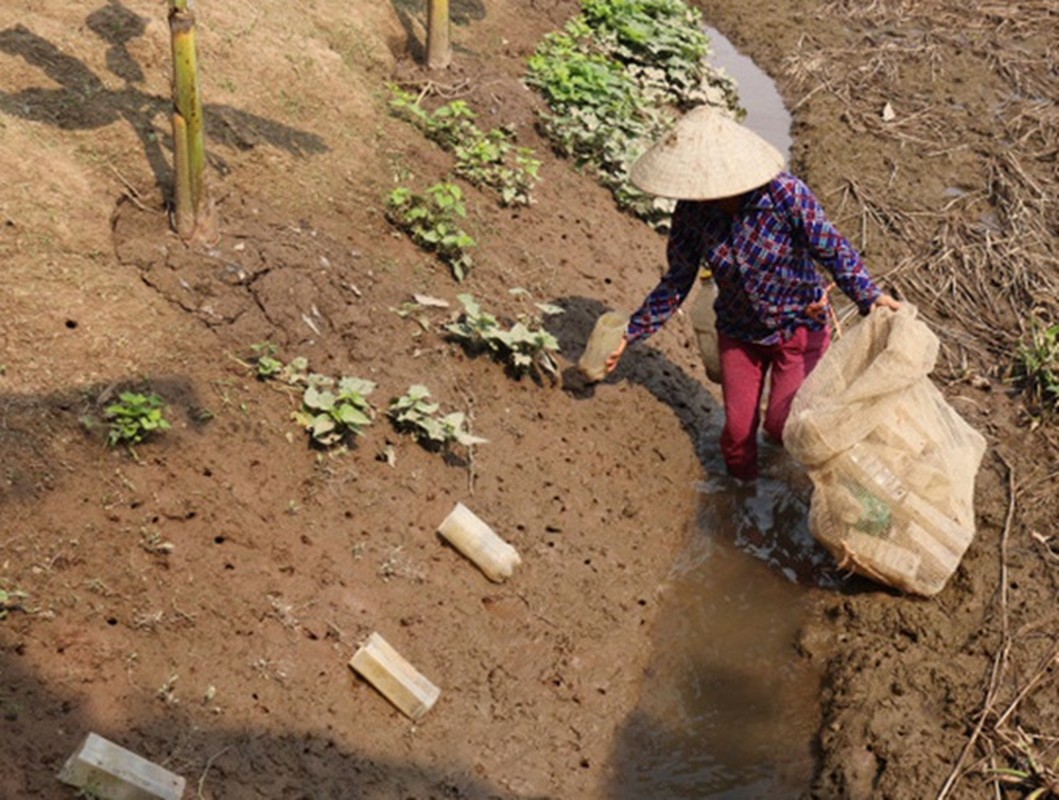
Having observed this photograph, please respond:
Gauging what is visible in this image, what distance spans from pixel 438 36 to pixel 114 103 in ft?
8.11

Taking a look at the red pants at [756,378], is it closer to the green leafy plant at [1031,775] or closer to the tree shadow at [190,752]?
the green leafy plant at [1031,775]

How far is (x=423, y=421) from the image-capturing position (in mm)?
4535

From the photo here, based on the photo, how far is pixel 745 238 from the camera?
14.9ft

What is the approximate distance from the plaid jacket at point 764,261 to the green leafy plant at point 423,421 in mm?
991

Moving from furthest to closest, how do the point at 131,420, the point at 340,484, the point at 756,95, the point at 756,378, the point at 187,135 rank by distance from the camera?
the point at 756,95 < the point at 756,378 < the point at 187,135 < the point at 340,484 < the point at 131,420

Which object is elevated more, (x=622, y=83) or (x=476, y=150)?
(x=476, y=150)

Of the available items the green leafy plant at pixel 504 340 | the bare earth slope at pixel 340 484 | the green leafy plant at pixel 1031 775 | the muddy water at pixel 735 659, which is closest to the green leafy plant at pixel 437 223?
the bare earth slope at pixel 340 484

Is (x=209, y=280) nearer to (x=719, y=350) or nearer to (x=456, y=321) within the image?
(x=456, y=321)

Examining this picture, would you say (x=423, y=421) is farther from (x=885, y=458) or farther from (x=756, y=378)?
(x=885, y=458)

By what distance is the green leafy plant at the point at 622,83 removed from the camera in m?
7.21

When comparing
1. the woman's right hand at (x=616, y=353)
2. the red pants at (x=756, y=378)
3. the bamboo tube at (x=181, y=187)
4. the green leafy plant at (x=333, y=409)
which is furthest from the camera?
the woman's right hand at (x=616, y=353)

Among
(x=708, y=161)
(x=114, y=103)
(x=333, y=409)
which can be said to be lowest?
(x=333, y=409)

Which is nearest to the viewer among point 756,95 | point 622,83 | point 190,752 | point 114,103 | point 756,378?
point 190,752

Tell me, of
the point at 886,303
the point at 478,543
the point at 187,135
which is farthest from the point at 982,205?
the point at 187,135
